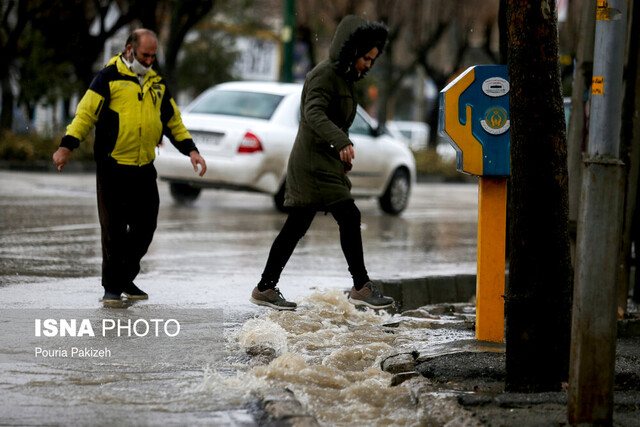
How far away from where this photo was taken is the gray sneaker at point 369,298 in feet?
23.5

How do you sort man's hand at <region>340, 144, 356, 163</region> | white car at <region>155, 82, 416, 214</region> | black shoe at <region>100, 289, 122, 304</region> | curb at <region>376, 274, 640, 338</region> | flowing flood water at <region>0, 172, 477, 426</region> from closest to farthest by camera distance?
1. flowing flood water at <region>0, 172, 477, 426</region>
2. man's hand at <region>340, 144, 356, 163</region>
3. black shoe at <region>100, 289, 122, 304</region>
4. curb at <region>376, 274, 640, 338</region>
5. white car at <region>155, 82, 416, 214</region>

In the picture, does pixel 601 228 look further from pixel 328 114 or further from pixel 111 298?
pixel 111 298

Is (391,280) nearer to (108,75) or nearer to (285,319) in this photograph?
(285,319)

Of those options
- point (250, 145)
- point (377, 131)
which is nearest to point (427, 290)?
point (250, 145)

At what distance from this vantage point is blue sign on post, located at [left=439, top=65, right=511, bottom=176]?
6.12 metres

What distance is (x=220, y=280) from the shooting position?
8555 millimetres

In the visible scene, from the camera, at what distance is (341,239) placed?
7207mm

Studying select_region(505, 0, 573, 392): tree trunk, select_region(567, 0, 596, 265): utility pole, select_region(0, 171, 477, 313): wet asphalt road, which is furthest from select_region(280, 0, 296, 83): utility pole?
select_region(505, 0, 573, 392): tree trunk

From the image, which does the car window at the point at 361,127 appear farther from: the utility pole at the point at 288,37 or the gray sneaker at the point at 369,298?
the gray sneaker at the point at 369,298

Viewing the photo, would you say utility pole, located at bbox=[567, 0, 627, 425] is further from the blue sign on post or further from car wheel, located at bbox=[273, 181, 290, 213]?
car wheel, located at bbox=[273, 181, 290, 213]

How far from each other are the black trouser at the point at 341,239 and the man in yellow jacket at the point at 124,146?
0.84m

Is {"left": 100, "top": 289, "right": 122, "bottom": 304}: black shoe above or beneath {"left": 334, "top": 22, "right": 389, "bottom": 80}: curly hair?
beneath

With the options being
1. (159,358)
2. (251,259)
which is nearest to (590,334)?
(159,358)

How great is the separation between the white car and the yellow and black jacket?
23.1ft
